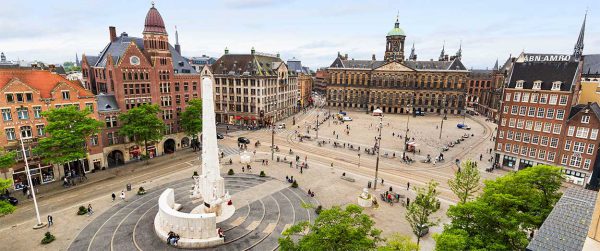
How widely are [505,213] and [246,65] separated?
8525 cm

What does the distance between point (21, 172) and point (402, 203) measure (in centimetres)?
5898

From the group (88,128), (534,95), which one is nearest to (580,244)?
(534,95)

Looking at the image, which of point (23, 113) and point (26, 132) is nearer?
point (23, 113)

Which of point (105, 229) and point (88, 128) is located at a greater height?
→ point (88, 128)

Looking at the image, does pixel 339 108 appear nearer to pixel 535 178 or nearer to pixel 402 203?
pixel 402 203

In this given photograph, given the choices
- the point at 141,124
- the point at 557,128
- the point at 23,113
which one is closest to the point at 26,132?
the point at 23,113

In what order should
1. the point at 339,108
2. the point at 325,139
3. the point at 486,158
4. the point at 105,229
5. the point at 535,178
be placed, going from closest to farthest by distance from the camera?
the point at 535,178 → the point at 105,229 → the point at 486,158 → the point at 325,139 → the point at 339,108

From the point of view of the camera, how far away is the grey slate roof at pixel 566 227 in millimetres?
15953

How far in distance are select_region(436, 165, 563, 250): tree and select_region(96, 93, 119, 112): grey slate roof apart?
5993cm

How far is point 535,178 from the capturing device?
29.0 meters

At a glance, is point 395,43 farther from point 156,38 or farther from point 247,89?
point 156,38

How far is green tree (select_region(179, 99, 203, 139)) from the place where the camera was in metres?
64.9

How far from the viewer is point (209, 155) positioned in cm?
3472

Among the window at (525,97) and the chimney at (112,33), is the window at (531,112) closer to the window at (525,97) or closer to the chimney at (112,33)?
the window at (525,97)
